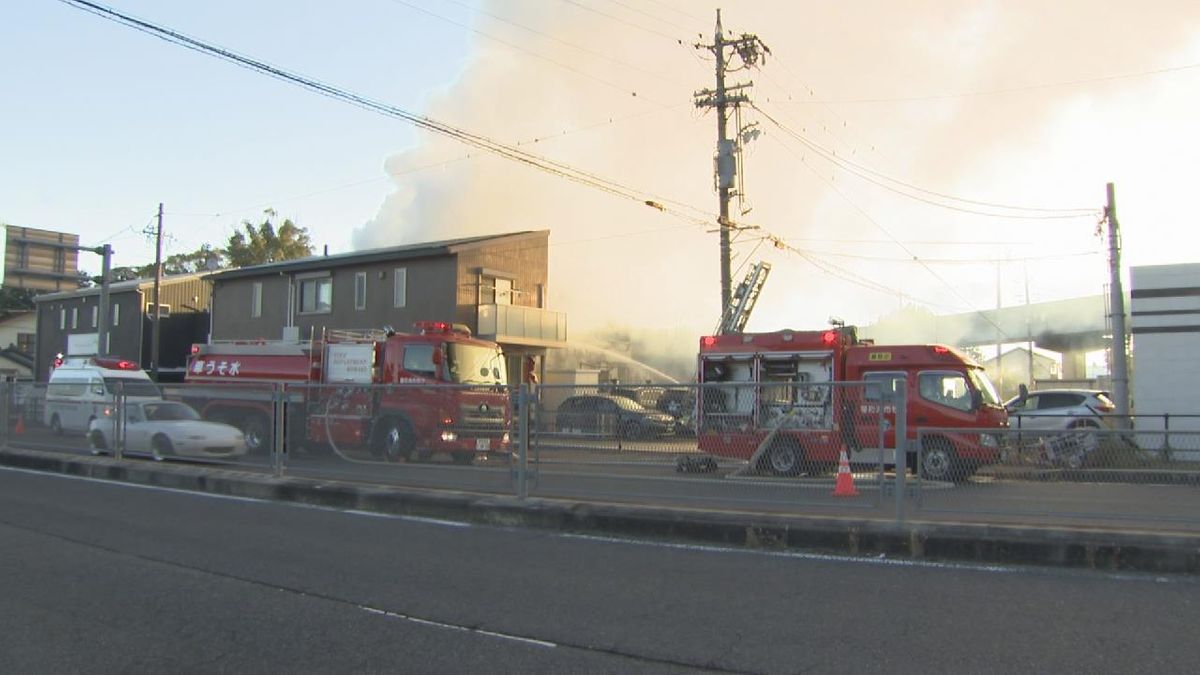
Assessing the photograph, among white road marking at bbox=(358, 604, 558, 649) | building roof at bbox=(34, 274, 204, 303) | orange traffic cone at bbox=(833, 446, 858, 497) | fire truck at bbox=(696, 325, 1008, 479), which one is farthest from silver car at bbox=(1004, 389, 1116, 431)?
building roof at bbox=(34, 274, 204, 303)

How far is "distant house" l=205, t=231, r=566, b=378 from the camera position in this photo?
31.7 metres

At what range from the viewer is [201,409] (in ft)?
47.3

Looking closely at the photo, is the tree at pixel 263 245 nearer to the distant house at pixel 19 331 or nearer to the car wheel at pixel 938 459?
the distant house at pixel 19 331

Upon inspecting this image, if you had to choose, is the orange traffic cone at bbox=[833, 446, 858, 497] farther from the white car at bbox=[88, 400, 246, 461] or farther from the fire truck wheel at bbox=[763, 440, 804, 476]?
the white car at bbox=[88, 400, 246, 461]

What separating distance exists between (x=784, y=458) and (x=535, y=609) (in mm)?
4742

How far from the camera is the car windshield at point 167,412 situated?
569 inches

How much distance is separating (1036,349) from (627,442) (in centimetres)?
6712

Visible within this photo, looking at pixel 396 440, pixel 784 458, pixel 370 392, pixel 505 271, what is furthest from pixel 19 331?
pixel 784 458

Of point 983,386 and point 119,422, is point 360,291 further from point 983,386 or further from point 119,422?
point 983,386

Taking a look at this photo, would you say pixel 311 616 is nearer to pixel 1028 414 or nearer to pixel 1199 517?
pixel 1199 517

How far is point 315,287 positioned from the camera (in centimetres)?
3578

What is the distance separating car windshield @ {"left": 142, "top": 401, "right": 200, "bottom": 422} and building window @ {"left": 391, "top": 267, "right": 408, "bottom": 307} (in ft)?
59.1

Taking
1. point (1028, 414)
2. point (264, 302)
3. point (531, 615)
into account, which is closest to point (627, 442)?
point (531, 615)

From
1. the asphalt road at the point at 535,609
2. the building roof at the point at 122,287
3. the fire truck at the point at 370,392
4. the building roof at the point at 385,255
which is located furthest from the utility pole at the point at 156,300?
the asphalt road at the point at 535,609
